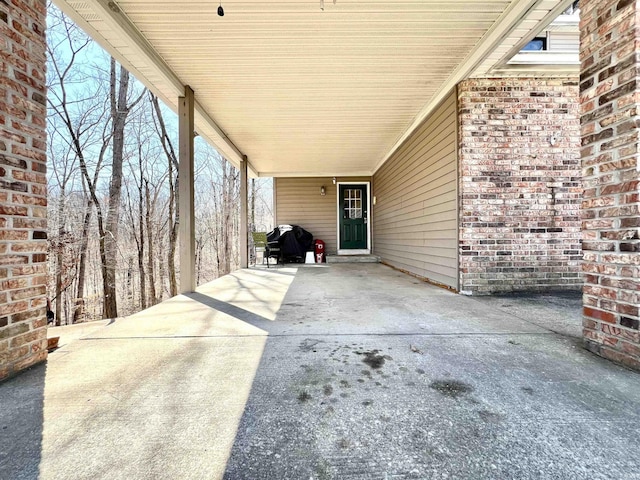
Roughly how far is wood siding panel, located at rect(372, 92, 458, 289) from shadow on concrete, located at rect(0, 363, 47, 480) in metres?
3.82

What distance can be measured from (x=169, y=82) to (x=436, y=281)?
4.51m

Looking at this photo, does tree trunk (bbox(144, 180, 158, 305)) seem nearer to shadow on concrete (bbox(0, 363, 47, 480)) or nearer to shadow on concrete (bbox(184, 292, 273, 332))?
shadow on concrete (bbox(184, 292, 273, 332))

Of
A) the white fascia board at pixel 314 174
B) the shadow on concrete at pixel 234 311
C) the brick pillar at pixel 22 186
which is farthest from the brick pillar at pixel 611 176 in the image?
the white fascia board at pixel 314 174

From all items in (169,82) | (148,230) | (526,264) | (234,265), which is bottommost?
(234,265)

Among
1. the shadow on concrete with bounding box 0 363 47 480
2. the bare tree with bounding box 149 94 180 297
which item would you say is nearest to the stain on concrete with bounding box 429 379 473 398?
the shadow on concrete with bounding box 0 363 47 480

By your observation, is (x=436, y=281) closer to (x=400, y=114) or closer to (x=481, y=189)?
(x=481, y=189)

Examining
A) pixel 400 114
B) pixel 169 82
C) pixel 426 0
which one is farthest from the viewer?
pixel 400 114

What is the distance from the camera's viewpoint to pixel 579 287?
360 cm

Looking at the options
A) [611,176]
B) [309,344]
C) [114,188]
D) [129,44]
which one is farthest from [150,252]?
[611,176]

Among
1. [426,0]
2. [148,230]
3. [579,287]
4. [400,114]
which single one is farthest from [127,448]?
[148,230]

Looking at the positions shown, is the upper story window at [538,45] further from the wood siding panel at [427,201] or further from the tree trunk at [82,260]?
the tree trunk at [82,260]

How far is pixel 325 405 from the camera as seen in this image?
1262 mm

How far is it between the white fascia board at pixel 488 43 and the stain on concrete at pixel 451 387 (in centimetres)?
312

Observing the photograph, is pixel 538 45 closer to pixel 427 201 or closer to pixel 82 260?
pixel 427 201
